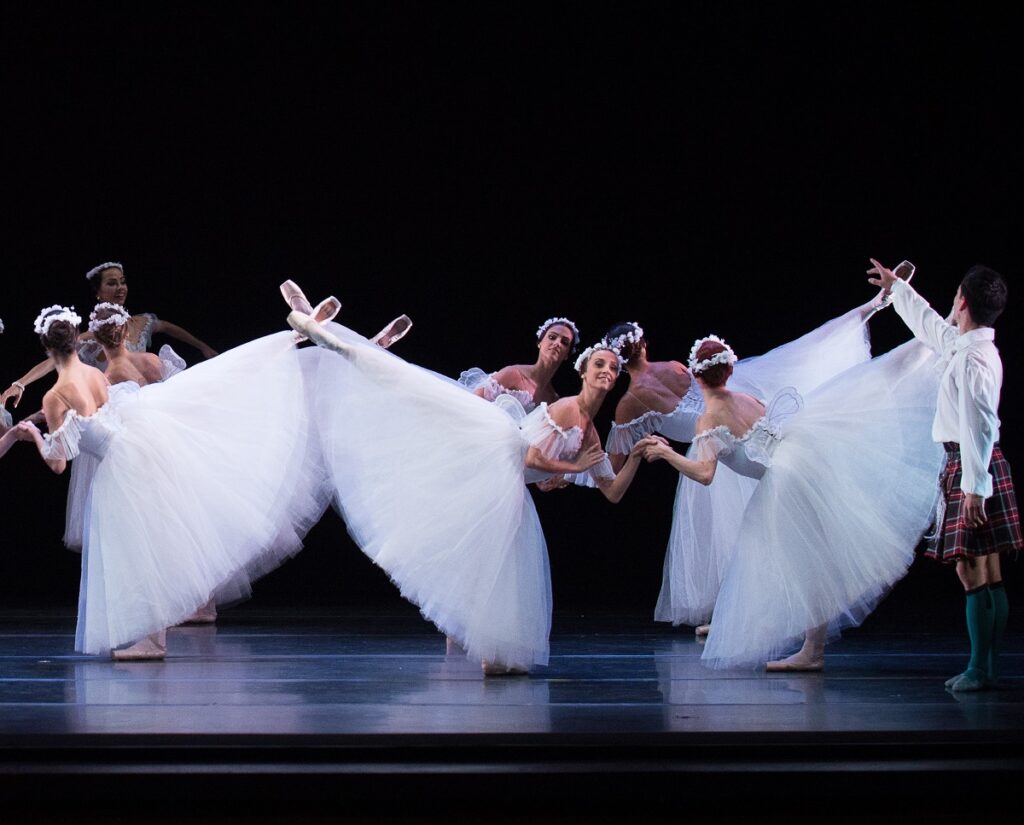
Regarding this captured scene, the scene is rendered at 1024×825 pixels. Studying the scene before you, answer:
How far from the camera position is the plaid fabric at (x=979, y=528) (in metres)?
3.64

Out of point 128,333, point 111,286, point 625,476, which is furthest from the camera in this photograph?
point 128,333

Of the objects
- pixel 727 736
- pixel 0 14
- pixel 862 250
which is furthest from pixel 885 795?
pixel 0 14

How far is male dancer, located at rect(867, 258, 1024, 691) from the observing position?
3.58 meters

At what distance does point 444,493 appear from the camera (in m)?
4.12

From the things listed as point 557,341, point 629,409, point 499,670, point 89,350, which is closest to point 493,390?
point 557,341

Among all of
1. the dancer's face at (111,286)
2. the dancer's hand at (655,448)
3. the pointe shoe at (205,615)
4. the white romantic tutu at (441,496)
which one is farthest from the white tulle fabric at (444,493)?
the dancer's face at (111,286)

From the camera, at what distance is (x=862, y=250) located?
6723 mm

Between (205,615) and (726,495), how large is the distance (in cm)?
234

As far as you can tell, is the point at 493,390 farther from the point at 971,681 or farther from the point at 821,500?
the point at 971,681

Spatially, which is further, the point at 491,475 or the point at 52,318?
the point at 52,318

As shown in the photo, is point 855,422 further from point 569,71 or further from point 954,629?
point 569,71

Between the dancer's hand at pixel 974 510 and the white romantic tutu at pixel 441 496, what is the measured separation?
1.27 metres

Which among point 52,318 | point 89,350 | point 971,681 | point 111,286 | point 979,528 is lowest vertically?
point 971,681

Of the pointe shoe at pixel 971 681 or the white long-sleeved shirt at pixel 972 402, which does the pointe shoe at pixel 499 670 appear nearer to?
the pointe shoe at pixel 971 681
